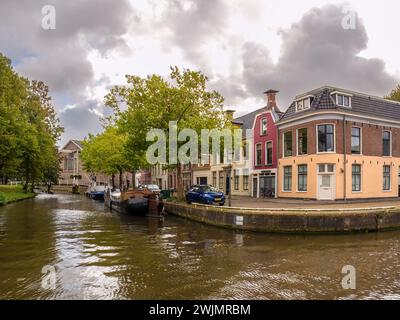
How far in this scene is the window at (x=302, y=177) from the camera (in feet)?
95.5

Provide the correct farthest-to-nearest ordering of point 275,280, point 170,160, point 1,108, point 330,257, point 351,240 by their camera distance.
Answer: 1. point 1,108
2. point 170,160
3. point 351,240
4. point 330,257
5. point 275,280

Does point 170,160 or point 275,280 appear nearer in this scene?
point 275,280

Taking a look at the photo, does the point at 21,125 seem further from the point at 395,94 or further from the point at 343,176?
the point at 395,94

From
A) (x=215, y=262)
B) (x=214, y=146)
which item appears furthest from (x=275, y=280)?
(x=214, y=146)

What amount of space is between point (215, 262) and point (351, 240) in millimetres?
7535

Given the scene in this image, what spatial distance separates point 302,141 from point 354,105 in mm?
5255

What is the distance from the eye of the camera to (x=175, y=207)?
2531cm

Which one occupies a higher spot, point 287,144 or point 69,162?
point 287,144

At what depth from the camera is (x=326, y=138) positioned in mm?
27891

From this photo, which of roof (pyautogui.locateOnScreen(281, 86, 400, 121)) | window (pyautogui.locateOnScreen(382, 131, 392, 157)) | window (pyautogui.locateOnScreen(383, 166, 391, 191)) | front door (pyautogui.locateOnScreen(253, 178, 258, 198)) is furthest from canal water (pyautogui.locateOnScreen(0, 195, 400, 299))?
front door (pyautogui.locateOnScreen(253, 178, 258, 198))

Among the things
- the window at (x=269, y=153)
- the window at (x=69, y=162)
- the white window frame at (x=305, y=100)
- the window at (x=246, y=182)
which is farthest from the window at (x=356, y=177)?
the window at (x=69, y=162)

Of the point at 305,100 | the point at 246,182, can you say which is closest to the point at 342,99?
the point at 305,100

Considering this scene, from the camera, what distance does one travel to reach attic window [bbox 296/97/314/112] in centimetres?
2951
